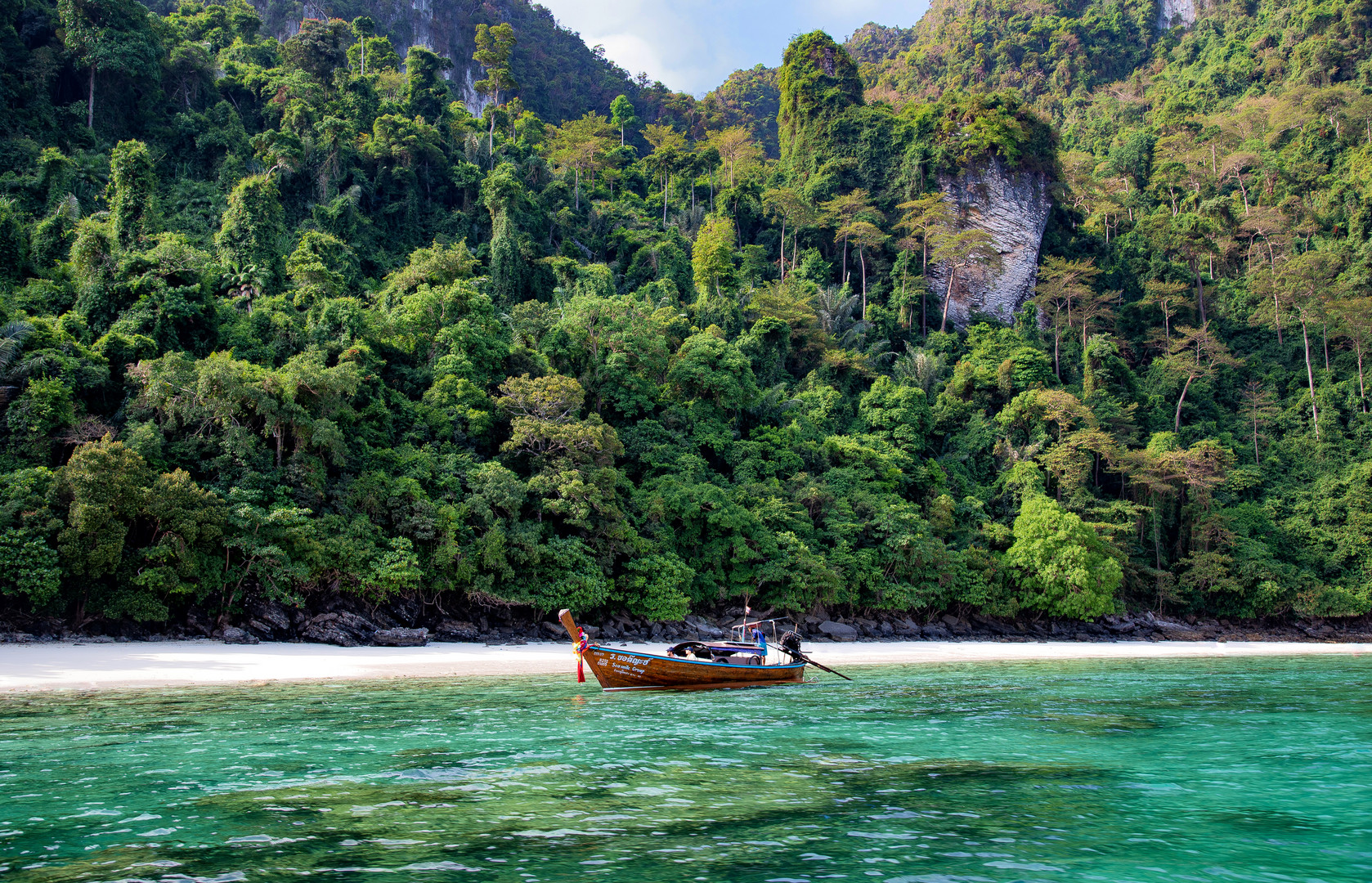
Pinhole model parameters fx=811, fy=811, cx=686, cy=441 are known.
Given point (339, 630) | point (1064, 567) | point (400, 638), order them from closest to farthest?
1. point (339, 630)
2. point (400, 638)
3. point (1064, 567)

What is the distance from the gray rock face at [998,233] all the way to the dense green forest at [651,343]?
0.75m

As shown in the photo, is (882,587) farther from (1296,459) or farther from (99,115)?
(99,115)

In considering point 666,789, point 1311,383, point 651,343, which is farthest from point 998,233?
point 666,789

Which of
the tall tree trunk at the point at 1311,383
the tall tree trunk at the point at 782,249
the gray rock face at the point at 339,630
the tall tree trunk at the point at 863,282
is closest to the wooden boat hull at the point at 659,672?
the gray rock face at the point at 339,630

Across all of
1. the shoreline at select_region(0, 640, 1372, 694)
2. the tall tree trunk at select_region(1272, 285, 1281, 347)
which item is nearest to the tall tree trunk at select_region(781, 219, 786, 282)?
the tall tree trunk at select_region(1272, 285, 1281, 347)

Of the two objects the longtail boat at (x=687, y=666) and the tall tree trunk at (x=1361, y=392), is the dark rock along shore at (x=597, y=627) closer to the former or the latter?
the longtail boat at (x=687, y=666)

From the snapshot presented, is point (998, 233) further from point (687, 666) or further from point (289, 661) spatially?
point (289, 661)

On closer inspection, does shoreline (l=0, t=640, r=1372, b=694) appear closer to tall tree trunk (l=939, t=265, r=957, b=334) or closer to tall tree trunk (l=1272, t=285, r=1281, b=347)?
tall tree trunk (l=939, t=265, r=957, b=334)

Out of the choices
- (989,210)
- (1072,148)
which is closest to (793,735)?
(989,210)

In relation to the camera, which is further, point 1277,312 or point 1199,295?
point 1199,295

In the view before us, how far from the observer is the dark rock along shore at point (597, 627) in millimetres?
20750

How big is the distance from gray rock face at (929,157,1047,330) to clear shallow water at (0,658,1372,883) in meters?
39.7

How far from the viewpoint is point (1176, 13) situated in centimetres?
8388

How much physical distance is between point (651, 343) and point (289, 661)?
63.4 ft
